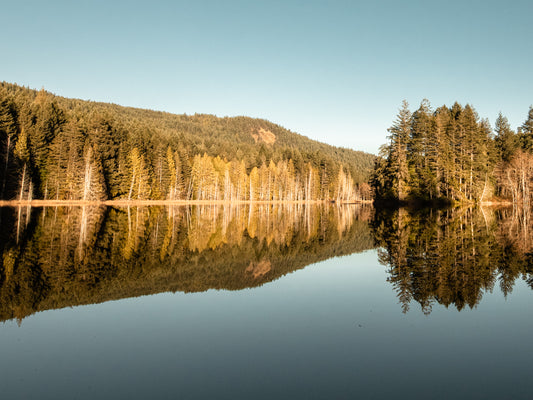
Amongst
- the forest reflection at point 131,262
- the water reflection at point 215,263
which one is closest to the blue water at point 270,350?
the water reflection at point 215,263

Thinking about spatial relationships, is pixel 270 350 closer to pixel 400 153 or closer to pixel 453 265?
pixel 453 265

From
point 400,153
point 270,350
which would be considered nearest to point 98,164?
point 400,153

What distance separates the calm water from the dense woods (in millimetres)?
47300

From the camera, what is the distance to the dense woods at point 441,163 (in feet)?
199

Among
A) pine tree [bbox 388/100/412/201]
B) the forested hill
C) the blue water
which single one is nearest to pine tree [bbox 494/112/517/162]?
pine tree [bbox 388/100/412/201]

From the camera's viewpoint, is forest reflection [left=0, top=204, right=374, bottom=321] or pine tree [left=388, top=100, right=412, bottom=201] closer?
forest reflection [left=0, top=204, right=374, bottom=321]

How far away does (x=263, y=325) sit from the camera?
780cm

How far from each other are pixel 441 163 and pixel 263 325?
198 ft

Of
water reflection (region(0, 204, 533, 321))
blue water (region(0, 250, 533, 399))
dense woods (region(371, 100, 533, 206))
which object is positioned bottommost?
blue water (region(0, 250, 533, 399))

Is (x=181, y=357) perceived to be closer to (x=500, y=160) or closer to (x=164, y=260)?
(x=164, y=260)

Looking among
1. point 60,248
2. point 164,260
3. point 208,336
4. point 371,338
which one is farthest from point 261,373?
point 60,248

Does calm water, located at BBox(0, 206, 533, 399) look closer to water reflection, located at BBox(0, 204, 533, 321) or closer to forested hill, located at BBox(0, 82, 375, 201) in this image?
water reflection, located at BBox(0, 204, 533, 321)

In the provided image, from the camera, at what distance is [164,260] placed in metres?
14.9

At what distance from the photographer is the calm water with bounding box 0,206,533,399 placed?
17.3ft
